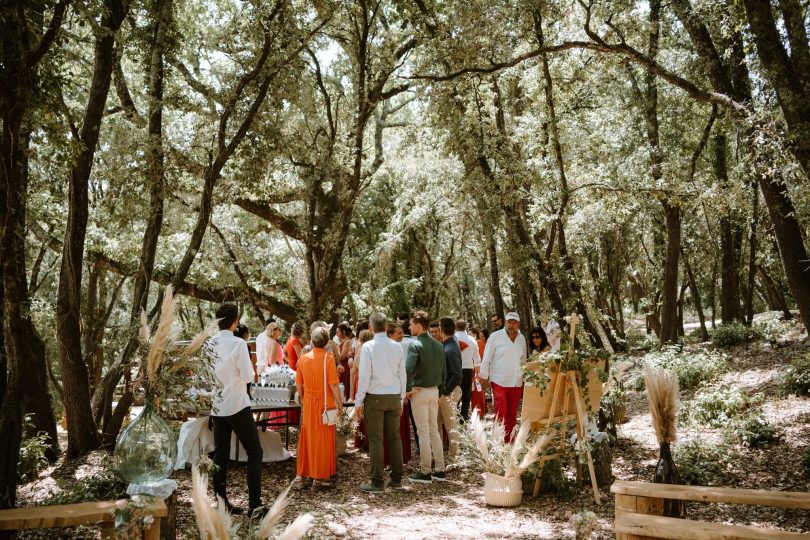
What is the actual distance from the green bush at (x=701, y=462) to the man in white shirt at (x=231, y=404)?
4.66 m

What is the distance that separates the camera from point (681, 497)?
15.6ft

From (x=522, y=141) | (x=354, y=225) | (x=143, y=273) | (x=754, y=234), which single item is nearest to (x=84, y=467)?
(x=143, y=273)

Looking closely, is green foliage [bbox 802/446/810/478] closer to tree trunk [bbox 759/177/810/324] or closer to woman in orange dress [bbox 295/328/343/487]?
tree trunk [bbox 759/177/810/324]

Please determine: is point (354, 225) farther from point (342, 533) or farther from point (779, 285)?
point (342, 533)

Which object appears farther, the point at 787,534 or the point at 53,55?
the point at 53,55

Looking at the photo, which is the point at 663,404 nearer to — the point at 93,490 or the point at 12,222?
the point at 93,490

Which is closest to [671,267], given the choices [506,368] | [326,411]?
[506,368]

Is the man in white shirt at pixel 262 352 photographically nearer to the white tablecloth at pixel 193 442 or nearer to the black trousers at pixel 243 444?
the white tablecloth at pixel 193 442

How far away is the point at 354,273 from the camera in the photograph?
2614 cm

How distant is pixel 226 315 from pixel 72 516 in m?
2.68

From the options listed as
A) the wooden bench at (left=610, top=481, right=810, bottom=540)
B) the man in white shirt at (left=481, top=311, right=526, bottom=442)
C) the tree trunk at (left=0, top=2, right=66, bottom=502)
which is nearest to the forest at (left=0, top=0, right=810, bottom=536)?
the tree trunk at (left=0, top=2, right=66, bottom=502)

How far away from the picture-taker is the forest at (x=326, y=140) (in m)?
6.37

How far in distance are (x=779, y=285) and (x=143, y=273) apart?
929 inches

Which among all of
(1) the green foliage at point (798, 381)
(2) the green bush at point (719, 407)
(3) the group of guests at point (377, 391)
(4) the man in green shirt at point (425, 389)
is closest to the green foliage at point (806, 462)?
(2) the green bush at point (719, 407)
